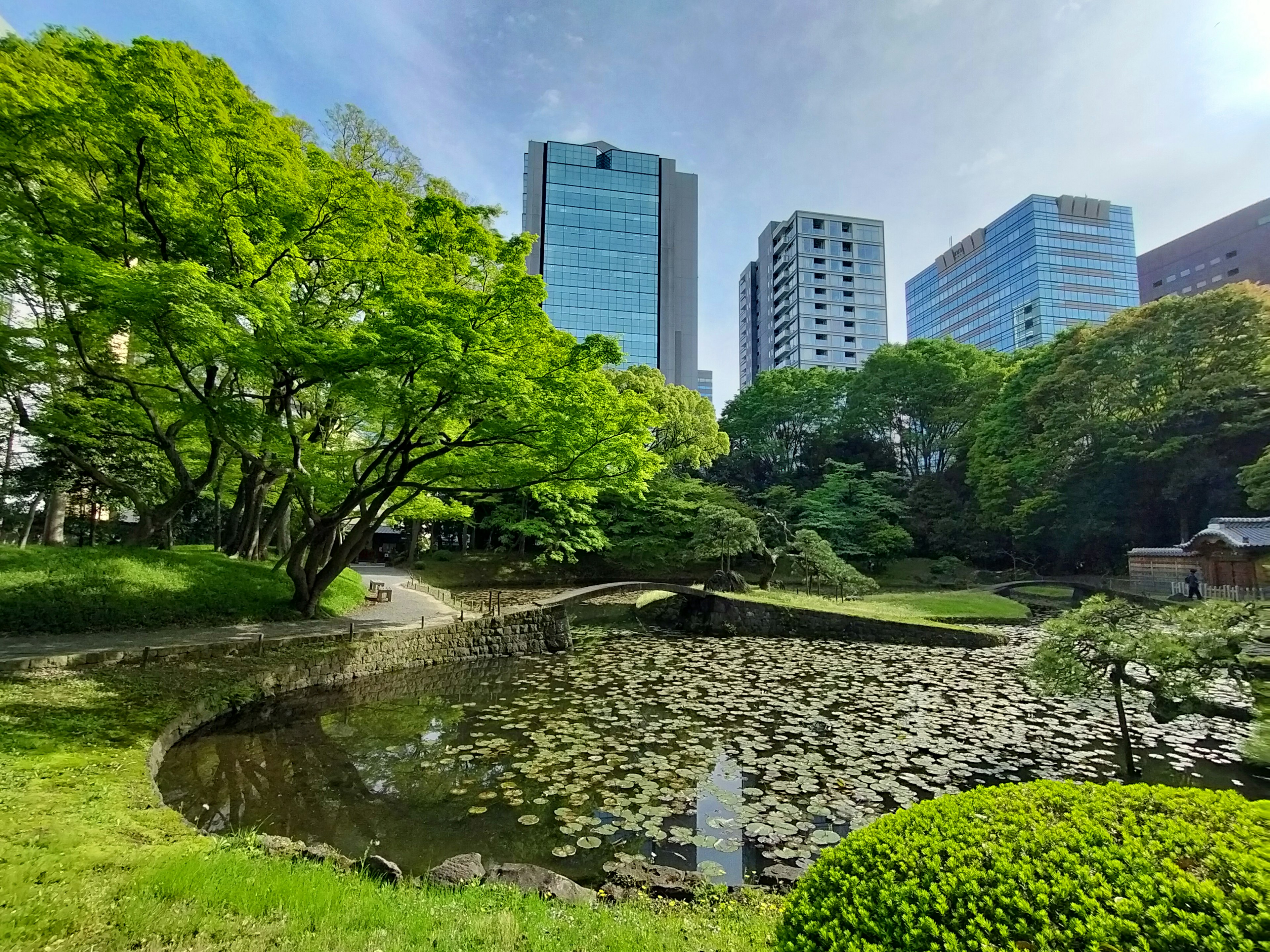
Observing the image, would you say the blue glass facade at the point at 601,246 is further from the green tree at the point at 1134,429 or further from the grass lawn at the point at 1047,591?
the grass lawn at the point at 1047,591

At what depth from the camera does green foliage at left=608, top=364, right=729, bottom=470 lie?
2775 cm

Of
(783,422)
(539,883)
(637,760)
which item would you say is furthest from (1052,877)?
(783,422)

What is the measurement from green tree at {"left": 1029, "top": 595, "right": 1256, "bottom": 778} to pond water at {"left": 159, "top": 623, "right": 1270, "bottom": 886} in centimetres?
100

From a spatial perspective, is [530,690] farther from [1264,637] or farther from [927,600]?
[927,600]

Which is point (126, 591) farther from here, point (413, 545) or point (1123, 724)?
point (413, 545)

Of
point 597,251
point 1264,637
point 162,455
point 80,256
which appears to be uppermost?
point 597,251

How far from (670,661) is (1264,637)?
357 inches

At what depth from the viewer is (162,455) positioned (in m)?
15.8

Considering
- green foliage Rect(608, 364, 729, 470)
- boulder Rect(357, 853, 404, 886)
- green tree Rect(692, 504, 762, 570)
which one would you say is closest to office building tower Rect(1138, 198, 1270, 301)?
green foliage Rect(608, 364, 729, 470)

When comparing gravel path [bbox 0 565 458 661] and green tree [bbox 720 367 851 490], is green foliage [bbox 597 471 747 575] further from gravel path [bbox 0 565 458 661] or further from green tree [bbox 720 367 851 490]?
gravel path [bbox 0 565 458 661]

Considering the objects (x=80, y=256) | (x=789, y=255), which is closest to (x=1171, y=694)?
(x=80, y=256)

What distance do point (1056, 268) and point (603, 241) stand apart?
5018 centimetres

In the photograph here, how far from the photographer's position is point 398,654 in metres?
11.0

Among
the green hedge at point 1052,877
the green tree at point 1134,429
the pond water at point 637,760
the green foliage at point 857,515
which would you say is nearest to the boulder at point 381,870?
the pond water at point 637,760
